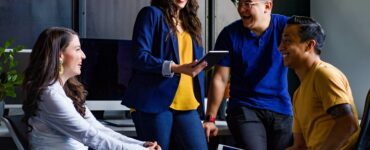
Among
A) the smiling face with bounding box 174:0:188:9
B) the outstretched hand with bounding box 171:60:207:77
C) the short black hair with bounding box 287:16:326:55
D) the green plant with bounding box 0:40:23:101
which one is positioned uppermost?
the smiling face with bounding box 174:0:188:9

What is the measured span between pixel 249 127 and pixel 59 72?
2.93ft

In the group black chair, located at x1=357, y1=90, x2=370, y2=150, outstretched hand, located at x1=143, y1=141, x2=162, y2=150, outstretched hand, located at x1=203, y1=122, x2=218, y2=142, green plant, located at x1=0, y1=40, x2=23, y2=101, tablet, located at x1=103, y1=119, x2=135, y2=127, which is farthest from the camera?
tablet, located at x1=103, y1=119, x2=135, y2=127

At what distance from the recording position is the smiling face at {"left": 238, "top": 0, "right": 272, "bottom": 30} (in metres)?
2.83

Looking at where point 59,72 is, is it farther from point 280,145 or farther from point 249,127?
point 280,145

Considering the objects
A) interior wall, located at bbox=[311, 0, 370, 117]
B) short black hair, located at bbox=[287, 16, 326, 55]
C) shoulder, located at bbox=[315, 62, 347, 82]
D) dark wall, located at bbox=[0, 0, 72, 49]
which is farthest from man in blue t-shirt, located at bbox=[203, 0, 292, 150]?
dark wall, located at bbox=[0, 0, 72, 49]

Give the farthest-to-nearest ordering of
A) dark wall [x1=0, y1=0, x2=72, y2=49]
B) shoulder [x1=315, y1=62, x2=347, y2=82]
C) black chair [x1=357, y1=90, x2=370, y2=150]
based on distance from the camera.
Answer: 1. dark wall [x1=0, y1=0, x2=72, y2=49]
2. shoulder [x1=315, y1=62, x2=347, y2=82]
3. black chair [x1=357, y1=90, x2=370, y2=150]

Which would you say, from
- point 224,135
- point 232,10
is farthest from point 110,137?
point 232,10

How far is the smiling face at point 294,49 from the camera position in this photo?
7.56ft

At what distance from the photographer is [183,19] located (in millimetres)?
2770

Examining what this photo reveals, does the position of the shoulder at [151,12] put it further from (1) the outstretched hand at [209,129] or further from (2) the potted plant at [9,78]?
(2) the potted plant at [9,78]

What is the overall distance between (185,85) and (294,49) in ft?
1.94

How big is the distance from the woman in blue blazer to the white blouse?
0.36m

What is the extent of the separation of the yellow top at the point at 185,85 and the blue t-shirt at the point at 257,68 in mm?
208

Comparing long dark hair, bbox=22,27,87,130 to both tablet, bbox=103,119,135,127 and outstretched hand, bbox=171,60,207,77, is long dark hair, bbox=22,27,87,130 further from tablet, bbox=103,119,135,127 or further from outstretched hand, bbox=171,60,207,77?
tablet, bbox=103,119,135,127
